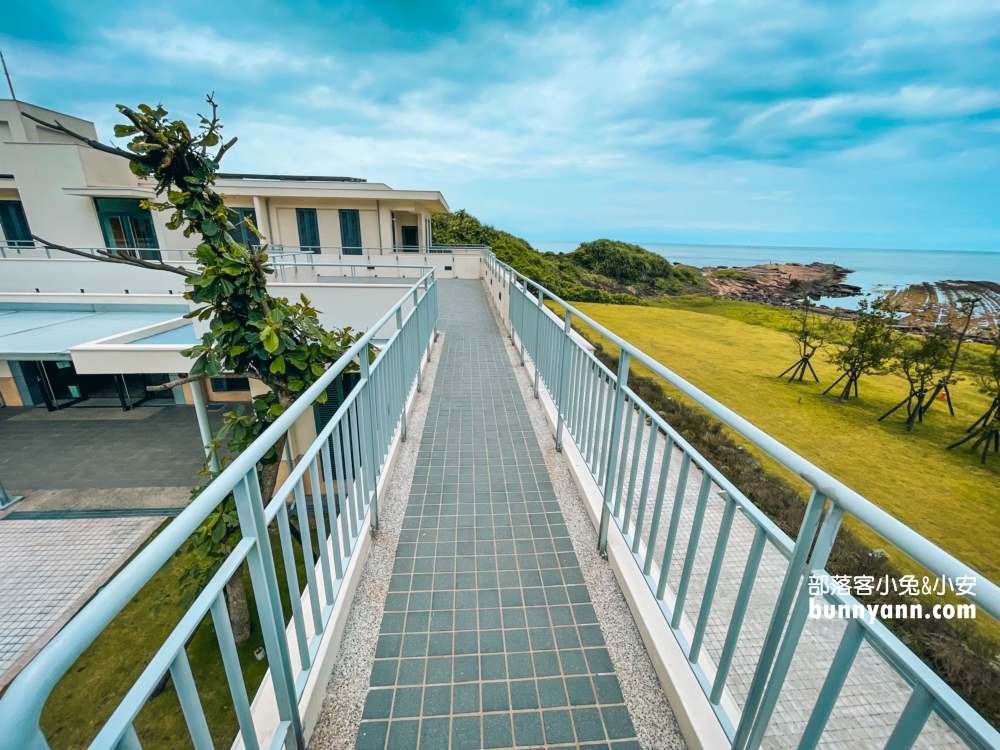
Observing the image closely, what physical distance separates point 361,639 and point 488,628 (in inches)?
24.7

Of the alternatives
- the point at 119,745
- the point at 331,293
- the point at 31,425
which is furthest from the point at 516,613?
the point at 31,425

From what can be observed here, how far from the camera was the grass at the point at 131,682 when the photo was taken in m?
4.11

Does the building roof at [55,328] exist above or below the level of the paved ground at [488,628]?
below

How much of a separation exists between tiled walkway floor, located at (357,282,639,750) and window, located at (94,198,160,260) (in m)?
18.5

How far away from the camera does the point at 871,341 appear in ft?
38.7

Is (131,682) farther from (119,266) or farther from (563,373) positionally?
(119,266)

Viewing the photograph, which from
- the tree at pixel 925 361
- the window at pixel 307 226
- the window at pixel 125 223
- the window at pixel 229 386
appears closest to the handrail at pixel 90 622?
the window at pixel 229 386

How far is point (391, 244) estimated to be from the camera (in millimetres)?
18578

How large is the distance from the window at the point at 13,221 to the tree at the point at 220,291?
1946 cm

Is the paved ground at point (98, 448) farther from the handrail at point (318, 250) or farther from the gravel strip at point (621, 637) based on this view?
the gravel strip at point (621, 637)

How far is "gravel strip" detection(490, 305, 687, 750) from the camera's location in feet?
5.77

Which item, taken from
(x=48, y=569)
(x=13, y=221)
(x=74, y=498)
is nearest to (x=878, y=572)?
(x=48, y=569)

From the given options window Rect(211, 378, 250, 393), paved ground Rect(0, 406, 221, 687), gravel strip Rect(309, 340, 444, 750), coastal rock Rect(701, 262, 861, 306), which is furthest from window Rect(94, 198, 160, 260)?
coastal rock Rect(701, 262, 861, 306)

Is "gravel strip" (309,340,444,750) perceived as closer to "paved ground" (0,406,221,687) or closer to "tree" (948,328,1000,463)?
"paved ground" (0,406,221,687)
